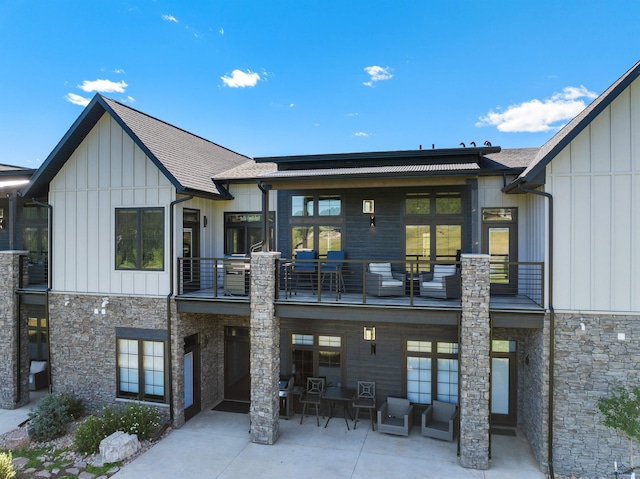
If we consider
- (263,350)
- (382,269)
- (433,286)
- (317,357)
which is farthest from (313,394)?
(433,286)

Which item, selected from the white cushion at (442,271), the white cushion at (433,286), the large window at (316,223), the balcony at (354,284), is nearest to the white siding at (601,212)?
the balcony at (354,284)

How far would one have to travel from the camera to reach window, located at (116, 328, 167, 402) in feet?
34.3

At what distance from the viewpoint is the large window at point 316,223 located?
11.3 metres

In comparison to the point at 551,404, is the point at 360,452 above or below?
below

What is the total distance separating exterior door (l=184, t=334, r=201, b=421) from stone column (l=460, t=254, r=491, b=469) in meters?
6.92

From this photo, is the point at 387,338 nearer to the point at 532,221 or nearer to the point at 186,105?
the point at 532,221

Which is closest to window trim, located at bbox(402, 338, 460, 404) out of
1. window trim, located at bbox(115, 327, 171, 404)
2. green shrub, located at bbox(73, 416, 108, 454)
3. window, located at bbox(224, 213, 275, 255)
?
window, located at bbox(224, 213, 275, 255)

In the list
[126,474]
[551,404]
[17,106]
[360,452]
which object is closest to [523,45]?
[551,404]

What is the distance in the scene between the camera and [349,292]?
35.4 ft

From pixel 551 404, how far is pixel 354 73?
759 inches

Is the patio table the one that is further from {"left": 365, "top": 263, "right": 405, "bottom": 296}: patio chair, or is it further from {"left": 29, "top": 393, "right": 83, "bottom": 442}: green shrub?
{"left": 29, "top": 393, "right": 83, "bottom": 442}: green shrub

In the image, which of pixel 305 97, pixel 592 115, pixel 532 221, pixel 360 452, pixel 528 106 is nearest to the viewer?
pixel 592 115

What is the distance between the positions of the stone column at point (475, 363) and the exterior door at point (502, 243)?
2.30m

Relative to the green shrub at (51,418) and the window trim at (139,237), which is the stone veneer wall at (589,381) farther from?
the green shrub at (51,418)
